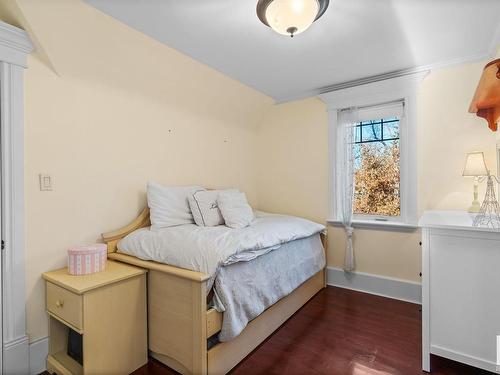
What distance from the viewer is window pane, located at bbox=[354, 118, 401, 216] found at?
9.47 feet

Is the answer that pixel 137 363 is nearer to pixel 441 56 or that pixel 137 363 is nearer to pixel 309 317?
pixel 309 317

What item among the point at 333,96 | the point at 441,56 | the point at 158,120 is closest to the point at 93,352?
the point at 158,120

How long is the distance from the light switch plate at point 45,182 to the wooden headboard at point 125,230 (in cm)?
50

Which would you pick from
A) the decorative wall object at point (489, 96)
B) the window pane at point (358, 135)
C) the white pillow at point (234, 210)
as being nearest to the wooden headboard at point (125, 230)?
the white pillow at point (234, 210)

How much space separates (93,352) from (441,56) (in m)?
3.36

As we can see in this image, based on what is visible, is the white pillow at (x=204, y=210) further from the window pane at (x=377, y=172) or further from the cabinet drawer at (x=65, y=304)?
the window pane at (x=377, y=172)

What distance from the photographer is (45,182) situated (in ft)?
5.73

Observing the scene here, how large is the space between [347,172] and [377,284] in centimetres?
122

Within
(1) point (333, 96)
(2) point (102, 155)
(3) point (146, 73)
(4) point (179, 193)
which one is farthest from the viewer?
(1) point (333, 96)

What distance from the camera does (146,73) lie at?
224 cm

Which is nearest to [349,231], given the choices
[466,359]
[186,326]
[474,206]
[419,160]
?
[419,160]

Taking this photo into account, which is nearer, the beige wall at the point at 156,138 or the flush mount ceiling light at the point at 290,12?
the flush mount ceiling light at the point at 290,12

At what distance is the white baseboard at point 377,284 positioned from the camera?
2662 mm

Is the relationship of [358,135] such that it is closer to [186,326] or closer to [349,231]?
[349,231]
